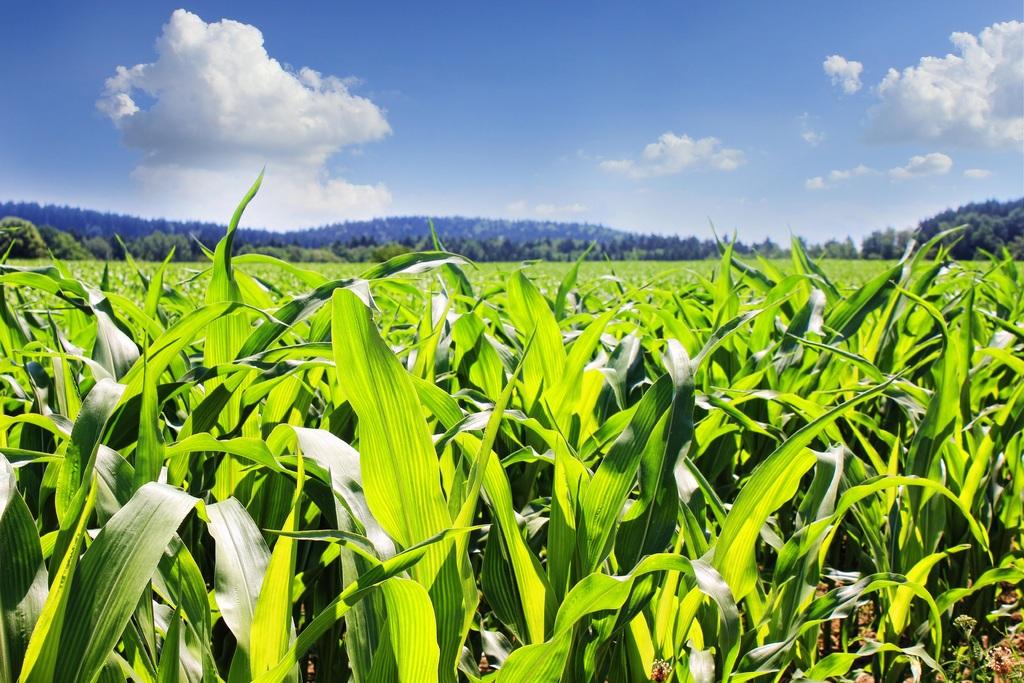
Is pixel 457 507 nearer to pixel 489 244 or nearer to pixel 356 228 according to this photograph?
pixel 489 244

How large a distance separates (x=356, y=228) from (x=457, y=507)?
14310cm

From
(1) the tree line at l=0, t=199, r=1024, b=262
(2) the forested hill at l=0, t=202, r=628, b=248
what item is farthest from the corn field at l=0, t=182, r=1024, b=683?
(2) the forested hill at l=0, t=202, r=628, b=248

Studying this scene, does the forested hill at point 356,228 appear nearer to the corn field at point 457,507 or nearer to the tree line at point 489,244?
the tree line at point 489,244

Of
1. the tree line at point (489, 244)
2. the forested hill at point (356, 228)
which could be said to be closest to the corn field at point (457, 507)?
the tree line at point (489, 244)

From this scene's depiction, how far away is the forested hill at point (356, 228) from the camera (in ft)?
281

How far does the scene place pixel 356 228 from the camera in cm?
13875

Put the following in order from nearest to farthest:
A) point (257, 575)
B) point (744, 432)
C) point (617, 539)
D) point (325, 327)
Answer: point (257, 575) < point (617, 539) < point (325, 327) < point (744, 432)

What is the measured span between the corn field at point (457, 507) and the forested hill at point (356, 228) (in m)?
66.0

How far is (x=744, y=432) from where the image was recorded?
1.42 m

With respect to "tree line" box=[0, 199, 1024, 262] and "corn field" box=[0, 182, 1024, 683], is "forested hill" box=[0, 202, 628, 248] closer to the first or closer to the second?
"tree line" box=[0, 199, 1024, 262]

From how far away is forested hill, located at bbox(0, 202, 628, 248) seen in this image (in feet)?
281

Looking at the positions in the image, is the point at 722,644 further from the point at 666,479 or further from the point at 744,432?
the point at 744,432

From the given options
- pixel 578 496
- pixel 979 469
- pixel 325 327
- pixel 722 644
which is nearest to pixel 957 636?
pixel 979 469

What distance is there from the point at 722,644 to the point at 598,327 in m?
0.52
